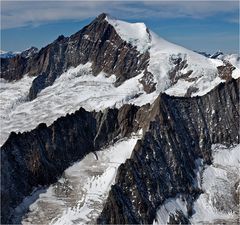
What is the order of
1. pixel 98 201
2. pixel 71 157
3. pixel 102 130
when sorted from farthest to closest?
pixel 102 130
pixel 71 157
pixel 98 201

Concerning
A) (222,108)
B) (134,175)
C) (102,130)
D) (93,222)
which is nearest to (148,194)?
(134,175)

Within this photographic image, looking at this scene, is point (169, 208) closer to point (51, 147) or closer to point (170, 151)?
point (170, 151)

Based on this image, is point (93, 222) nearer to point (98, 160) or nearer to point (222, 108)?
point (98, 160)

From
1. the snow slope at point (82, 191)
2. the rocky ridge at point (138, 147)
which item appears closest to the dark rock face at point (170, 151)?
the rocky ridge at point (138, 147)

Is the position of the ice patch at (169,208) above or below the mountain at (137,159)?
below

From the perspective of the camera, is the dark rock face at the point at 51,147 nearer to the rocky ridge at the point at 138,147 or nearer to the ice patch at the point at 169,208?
the rocky ridge at the point at 138,147

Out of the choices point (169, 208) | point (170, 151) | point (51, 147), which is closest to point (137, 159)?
point (169, 208)
